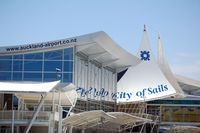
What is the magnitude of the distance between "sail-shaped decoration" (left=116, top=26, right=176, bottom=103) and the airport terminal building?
525 millimetres

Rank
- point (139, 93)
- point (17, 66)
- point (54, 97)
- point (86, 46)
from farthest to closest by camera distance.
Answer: point (139, 93) → point (86, 46) → point (17, 66) → point (54, 97)

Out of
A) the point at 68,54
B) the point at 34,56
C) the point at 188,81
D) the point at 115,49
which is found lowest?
the point at 188,81

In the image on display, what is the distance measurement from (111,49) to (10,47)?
10420mm

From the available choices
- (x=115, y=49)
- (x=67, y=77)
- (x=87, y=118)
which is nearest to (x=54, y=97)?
(x=87, y=118)

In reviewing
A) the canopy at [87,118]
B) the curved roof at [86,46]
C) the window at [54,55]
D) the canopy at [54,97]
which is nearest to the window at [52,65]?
the window at [54,55]

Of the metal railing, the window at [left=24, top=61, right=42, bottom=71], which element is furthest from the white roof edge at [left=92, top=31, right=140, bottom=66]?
the metal railing

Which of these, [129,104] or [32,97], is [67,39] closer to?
[32,97]

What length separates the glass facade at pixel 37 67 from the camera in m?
49.8

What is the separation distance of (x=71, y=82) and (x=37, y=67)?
11.2ft

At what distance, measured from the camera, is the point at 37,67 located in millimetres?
49875

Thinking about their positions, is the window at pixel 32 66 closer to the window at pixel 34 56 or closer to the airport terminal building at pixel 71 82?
the airport terminal building at pixel 71 82

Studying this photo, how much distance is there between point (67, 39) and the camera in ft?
164

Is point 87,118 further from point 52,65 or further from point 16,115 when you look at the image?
point 52,65

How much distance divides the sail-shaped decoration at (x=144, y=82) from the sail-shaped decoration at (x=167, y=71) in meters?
1.37
